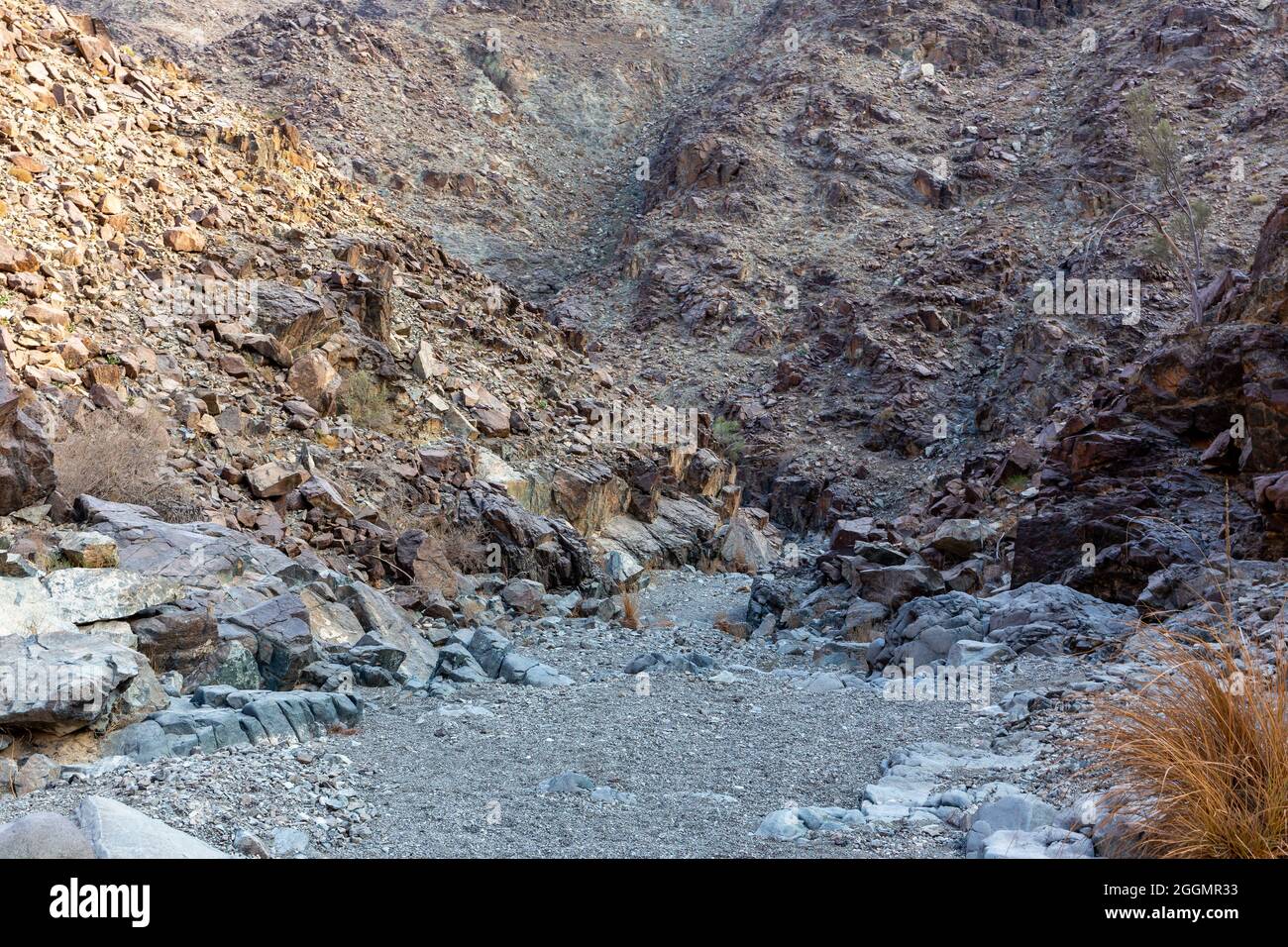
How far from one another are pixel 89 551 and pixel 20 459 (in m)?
1.39

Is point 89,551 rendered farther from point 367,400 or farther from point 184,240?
point 184,240

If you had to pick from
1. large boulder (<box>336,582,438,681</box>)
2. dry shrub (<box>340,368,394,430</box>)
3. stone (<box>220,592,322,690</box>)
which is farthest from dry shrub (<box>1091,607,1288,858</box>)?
dry shrub (<box>340,368,394,430</box>)

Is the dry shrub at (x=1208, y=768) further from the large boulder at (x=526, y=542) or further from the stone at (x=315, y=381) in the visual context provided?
the stone at (x=315, y=381)

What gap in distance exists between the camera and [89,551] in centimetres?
705

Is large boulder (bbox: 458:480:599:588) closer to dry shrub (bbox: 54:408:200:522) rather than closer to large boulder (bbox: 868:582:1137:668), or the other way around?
dry shrub (bbox: 54:408:200:522)

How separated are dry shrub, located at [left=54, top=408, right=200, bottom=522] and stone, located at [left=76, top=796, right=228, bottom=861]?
557cm

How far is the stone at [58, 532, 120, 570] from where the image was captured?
7.00m

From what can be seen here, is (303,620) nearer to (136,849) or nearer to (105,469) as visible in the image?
(105,469)

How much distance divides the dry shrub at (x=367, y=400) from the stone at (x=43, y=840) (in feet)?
33.7

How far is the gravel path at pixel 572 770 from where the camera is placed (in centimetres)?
423

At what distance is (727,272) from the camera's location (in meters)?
28.8
